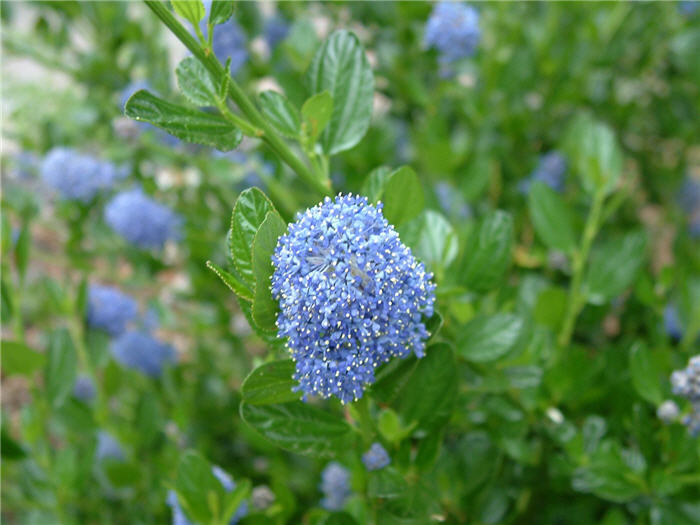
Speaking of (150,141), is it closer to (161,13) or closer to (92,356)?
(92,356)

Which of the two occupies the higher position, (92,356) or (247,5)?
(247,5)

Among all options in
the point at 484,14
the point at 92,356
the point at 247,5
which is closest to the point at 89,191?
the point at 92,356

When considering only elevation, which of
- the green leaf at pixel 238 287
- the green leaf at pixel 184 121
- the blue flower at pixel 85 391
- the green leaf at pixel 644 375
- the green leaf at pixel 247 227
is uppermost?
the green leaf at pixel 184 121

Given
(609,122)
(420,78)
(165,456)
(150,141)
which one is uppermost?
(150,141)

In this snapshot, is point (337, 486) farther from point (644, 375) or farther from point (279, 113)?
point (279, 113)

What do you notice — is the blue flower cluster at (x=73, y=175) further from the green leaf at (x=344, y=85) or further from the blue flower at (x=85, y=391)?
the green leaf at (x=344, y=85)

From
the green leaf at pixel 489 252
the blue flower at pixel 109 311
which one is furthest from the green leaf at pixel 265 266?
the blue flower at pixel 109 311
